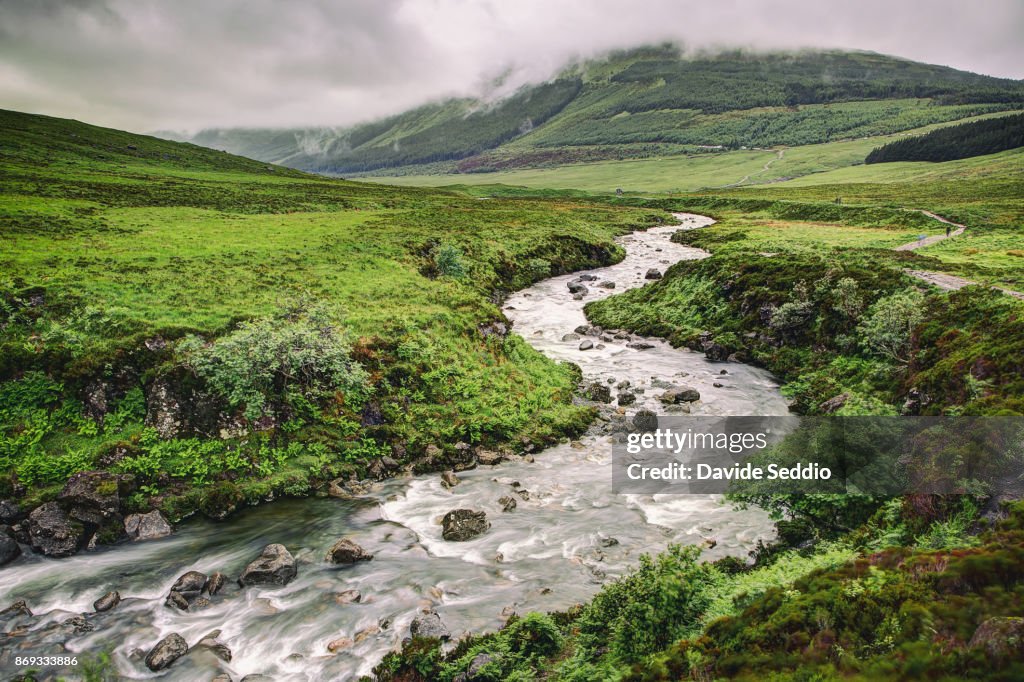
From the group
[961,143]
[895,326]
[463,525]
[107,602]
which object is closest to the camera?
[107,602]

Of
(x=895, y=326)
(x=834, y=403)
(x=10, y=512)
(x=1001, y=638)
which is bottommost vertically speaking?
A: (x=10, y=512)

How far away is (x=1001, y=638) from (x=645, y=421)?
17789 millimetres

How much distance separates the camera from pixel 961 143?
162125 millimetres

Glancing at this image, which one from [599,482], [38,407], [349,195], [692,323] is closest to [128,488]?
[38,407]

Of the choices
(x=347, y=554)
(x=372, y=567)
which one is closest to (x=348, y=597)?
(x=372, y=567)

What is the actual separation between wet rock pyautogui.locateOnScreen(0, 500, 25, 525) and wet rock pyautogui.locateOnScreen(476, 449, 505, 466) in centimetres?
1521

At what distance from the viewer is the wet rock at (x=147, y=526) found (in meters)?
16.5

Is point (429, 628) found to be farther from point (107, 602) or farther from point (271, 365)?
point (271, 365)

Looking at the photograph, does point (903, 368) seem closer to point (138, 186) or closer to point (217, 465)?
point (217, 465)

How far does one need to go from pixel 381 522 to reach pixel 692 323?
89.1ft

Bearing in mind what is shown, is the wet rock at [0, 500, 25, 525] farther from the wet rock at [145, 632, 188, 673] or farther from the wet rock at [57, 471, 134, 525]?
the wet rock at [145, 632, 188, 673]

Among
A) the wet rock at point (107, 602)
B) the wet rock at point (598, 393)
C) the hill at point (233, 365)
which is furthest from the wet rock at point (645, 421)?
the wet rock at point (107, 602)

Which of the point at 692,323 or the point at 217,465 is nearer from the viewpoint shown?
the point at 217,465

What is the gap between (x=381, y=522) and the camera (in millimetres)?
17703
